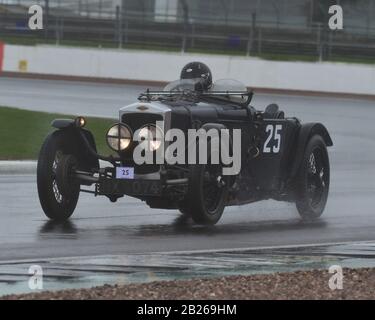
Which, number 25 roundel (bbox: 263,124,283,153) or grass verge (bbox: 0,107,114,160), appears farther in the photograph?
grass verge (bbox: 0,107,114,160)

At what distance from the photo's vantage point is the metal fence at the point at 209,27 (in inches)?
1549

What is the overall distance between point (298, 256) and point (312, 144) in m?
3.23

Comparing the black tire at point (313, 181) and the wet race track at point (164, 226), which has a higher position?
the black tire at point (313, 181)

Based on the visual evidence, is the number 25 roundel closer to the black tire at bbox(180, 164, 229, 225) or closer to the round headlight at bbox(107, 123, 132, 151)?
the black tire at bbox(180, 164, 229, 225)

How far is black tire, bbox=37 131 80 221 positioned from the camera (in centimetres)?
1250

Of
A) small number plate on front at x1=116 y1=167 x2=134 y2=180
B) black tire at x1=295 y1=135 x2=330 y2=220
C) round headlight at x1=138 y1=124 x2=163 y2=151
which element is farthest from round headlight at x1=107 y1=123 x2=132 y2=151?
black tire at x1=295 y1=135 x2=330 y2=220

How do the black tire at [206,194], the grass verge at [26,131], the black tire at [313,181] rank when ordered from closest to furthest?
the black tire at [206,194] → the black tire at [313,181] → the grass verge at [26,131]

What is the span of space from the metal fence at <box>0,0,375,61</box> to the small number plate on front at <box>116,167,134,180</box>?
2581 centimetres

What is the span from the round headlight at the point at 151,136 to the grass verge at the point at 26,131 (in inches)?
268

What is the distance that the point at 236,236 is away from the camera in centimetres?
1217

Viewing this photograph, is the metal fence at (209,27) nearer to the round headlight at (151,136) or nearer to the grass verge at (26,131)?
the grass verge at (26,131)

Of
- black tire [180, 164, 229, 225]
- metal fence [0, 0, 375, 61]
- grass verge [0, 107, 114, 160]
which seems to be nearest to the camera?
black tire [180, 164, 229, 225]

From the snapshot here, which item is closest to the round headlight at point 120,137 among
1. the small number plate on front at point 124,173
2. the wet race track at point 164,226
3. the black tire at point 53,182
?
the small number plate on front at point 124,173
